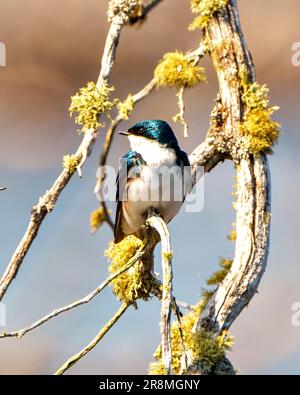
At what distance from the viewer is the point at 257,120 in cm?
457

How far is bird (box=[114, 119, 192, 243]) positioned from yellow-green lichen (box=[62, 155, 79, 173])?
1.46ft

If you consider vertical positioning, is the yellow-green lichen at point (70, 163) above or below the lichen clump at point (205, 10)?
below

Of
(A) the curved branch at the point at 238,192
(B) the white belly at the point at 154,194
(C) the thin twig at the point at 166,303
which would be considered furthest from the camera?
(B) the white belly at the point at 154,194

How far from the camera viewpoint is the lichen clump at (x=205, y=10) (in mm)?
4652

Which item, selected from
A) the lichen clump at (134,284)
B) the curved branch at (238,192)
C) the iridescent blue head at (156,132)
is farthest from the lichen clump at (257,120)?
the lichen clump at (134,284)

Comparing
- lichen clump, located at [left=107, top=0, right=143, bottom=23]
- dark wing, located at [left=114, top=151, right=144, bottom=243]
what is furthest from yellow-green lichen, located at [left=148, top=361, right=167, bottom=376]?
lichen clump, located at [left=107, top=0, right=143, bottom=23]

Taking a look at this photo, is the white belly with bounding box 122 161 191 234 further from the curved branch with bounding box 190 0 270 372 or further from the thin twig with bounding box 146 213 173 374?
the thin twig with bounding box 146 213 173 374

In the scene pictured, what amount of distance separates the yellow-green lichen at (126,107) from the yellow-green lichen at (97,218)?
66 centimetres

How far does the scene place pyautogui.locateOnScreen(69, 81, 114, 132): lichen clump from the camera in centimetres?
443

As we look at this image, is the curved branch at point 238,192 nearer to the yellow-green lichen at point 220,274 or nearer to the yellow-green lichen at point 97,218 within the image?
the yellow-green lichen at point 220,274

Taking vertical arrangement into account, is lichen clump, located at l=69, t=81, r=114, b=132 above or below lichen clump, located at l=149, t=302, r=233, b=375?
above

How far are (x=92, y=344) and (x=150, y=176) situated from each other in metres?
0.95

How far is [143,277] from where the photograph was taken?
4461 mm
